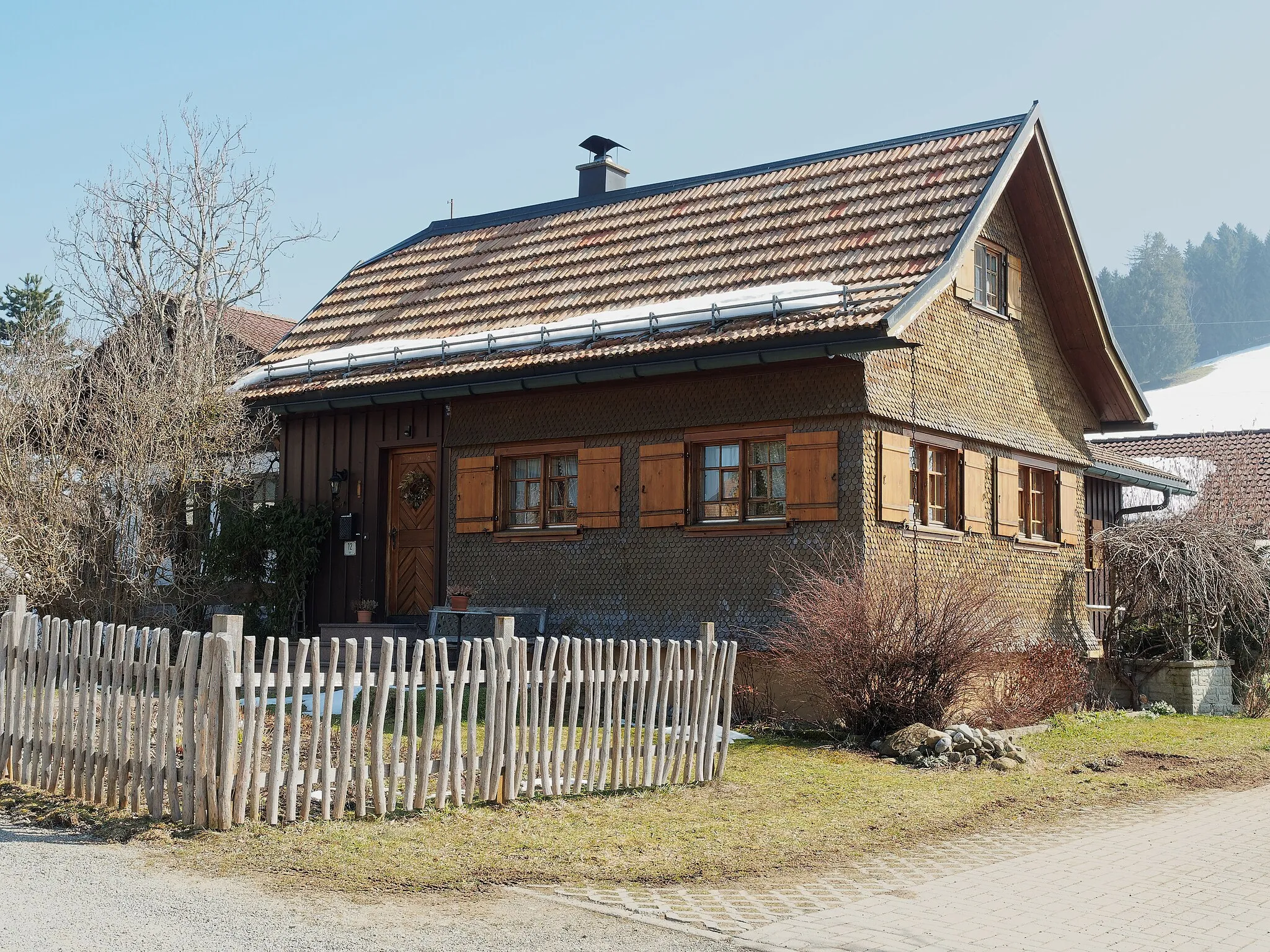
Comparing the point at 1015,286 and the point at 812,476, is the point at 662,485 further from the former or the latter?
the point at 1015,286

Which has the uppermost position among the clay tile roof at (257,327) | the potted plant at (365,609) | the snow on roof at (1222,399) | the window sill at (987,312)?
the snow on roof at (1222,399)

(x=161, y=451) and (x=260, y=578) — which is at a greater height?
(x=161, y=451)

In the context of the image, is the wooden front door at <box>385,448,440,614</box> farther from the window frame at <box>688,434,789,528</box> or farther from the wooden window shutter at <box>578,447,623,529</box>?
the window frame at <box>688,434,789,528</box>

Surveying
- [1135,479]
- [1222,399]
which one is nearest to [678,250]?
[1135,479]

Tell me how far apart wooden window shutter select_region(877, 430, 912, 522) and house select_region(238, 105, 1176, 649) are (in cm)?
4

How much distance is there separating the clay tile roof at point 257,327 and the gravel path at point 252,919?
2164 cm

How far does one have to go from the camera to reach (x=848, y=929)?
5992mm

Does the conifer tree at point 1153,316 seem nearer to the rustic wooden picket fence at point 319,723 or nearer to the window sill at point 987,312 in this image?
the window sill at point 987,312

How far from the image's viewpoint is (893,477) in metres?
14.8

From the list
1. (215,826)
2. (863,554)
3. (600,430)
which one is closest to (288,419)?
(600,430)

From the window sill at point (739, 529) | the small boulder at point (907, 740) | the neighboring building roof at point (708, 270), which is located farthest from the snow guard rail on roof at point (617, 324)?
the small boulder at point (907, 740)

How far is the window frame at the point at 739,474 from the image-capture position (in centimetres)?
1491

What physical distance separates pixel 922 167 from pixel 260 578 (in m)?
10.2

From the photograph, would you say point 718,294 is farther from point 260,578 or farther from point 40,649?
point 40,649
